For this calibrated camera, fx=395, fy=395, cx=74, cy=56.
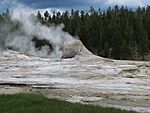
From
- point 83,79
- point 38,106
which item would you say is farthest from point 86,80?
point 38,106

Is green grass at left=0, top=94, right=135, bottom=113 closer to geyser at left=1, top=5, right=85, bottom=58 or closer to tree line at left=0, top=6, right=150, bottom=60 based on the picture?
geyser at left=1, top=5, right=85, bottom=58

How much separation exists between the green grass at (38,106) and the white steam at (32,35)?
1456 inches

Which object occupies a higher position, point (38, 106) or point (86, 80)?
point (38, 106)

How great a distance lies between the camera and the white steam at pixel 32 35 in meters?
53.1

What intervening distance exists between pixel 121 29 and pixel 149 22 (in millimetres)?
11971

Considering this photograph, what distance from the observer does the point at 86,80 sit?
23.6m

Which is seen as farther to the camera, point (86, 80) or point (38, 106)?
point (86, 80)

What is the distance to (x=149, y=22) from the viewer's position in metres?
82.7

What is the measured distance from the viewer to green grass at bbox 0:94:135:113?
40.2 feet

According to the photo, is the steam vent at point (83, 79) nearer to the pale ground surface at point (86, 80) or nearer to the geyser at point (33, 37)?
the pale ground surface at point (86, 80)

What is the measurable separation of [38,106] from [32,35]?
47.4m

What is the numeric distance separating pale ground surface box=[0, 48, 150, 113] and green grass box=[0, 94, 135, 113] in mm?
2913

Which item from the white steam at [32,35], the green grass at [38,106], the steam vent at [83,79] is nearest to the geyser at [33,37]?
the white steam at [32,35]

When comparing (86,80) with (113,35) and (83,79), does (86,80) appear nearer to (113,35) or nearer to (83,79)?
(83,79)
